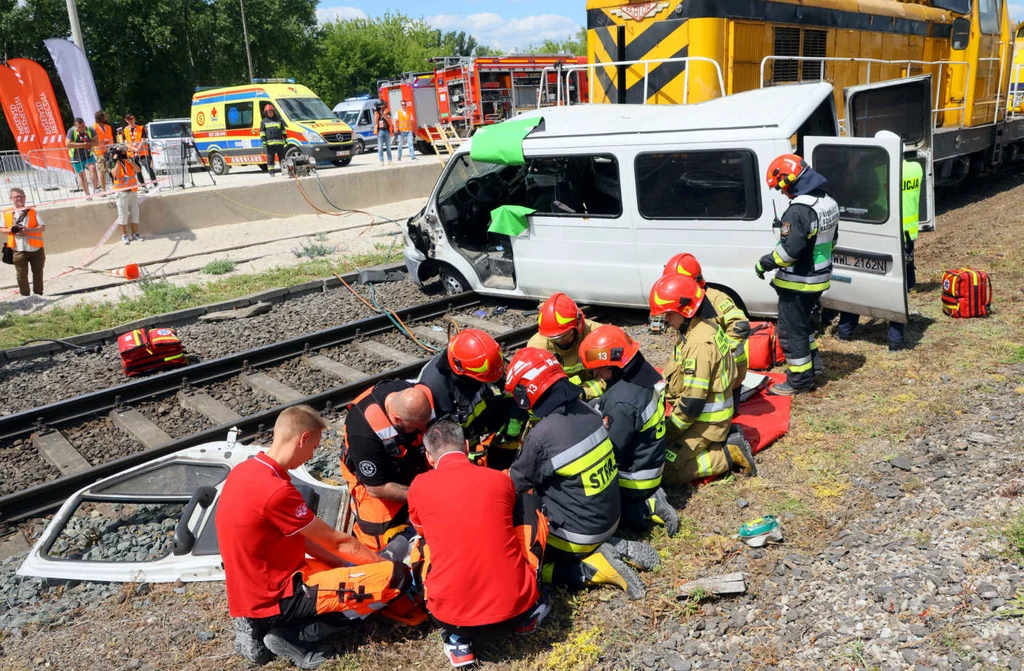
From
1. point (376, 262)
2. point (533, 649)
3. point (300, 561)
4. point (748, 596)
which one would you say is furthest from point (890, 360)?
point (376, 262)

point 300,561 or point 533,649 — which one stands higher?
point 300,561

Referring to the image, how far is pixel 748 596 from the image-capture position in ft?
12.9

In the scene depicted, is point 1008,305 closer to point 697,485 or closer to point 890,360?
point 890,360

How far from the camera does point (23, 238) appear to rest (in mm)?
10602

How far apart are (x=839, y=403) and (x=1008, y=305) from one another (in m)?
3.29

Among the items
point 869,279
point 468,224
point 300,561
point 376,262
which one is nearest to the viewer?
point 300,561

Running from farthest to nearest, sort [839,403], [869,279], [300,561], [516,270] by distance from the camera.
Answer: [516,270] < [869,279] < [839,403] < [300,561]

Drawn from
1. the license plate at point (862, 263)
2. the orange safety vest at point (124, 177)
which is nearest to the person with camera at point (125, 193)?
the orange safety vest at point (124, 177)

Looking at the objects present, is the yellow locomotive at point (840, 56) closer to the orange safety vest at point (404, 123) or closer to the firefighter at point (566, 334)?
the firefighter at point (566, 334)

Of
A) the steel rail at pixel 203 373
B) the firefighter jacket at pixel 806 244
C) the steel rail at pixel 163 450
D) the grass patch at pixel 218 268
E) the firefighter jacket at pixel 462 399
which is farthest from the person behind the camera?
the grass patch at pixel 218 268

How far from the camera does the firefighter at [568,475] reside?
389 cm

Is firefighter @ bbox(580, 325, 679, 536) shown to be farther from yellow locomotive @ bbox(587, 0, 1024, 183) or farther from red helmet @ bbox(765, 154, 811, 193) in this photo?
yellow locomotive @ bbox(587, 0, 1024, 183)

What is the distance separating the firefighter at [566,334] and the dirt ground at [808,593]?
1.06 m

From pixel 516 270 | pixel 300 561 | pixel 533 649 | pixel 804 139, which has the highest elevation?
pixel 804 139
